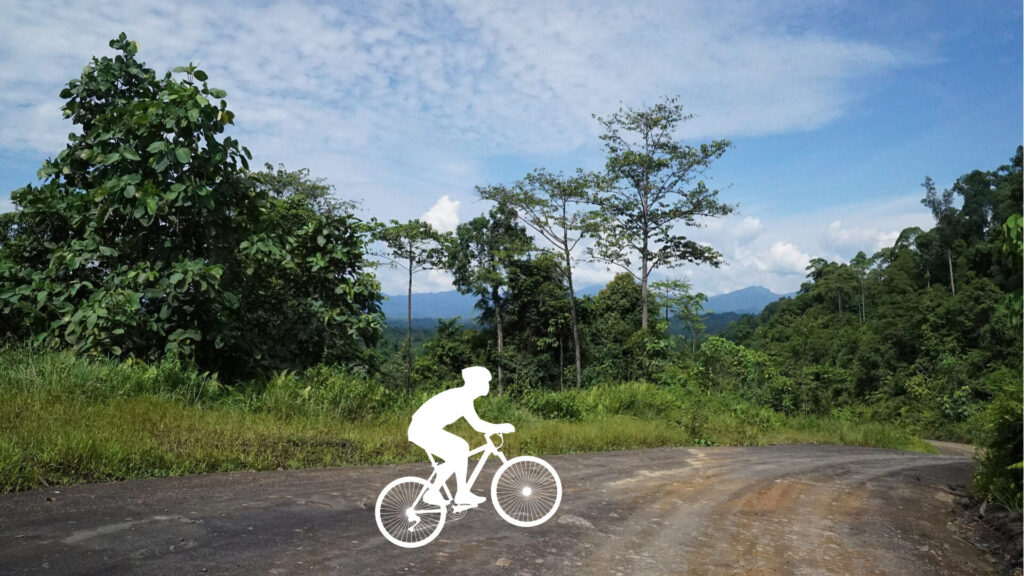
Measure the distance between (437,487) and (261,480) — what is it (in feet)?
6.77

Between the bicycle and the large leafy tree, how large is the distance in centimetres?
445

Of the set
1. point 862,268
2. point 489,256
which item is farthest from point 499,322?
point 862,268

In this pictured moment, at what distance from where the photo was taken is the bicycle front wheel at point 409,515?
12.1ft

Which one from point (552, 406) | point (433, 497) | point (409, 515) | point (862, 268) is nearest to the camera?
point (433, 497)

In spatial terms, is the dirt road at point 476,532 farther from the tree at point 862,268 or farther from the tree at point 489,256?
the tree at point 862,268

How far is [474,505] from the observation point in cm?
378

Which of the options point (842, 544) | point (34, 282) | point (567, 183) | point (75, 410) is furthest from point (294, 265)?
point (567, 183)

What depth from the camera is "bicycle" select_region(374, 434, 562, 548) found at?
12.2 ft

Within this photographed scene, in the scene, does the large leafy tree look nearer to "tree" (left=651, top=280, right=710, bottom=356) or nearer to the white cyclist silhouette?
the white cyclist silhouette

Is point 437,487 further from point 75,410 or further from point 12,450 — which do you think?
point 75,410

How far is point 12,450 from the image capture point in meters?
4.52

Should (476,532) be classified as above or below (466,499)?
below

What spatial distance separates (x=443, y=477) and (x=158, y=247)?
593 cm

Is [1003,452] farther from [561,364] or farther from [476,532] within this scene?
[561,364]
